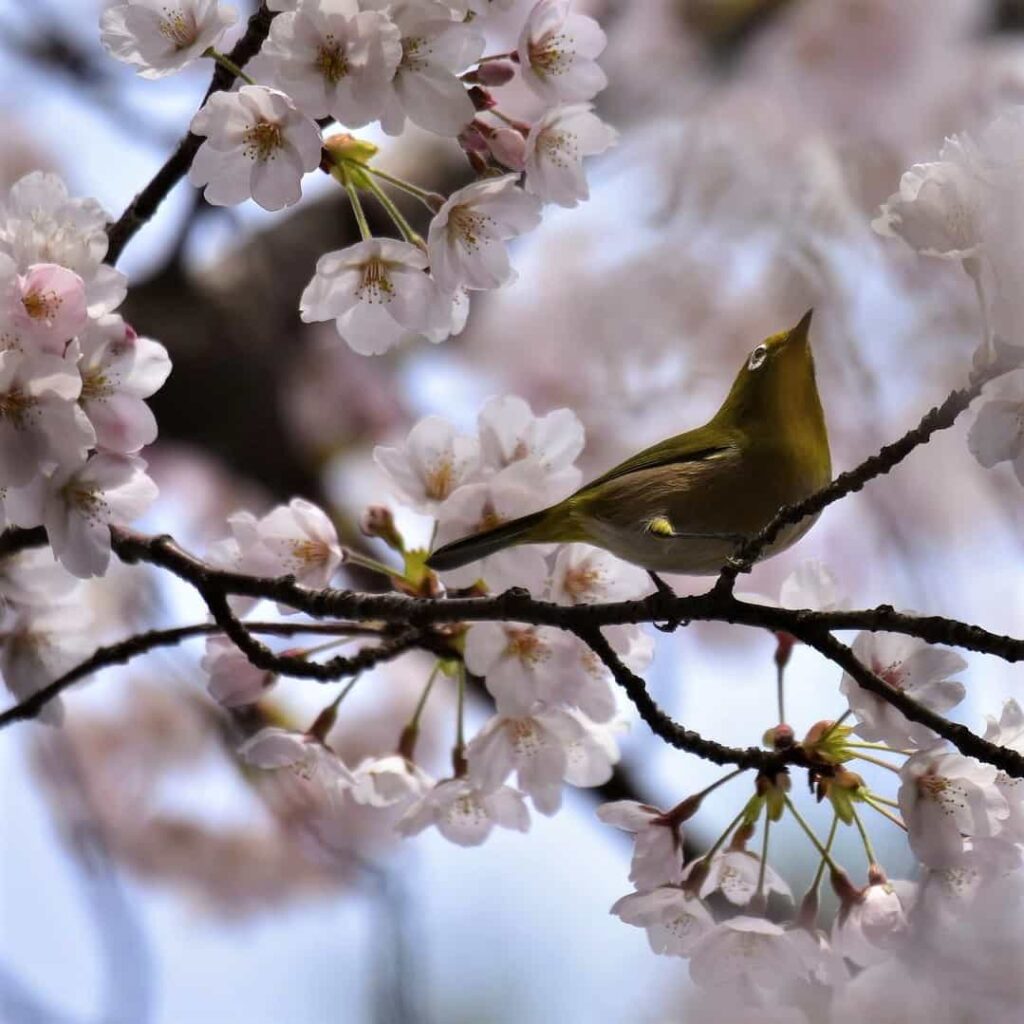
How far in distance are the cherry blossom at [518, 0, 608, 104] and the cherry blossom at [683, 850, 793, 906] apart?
1.80 feet

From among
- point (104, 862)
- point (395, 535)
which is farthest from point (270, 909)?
point (395, 535)

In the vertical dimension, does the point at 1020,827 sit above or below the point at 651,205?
below

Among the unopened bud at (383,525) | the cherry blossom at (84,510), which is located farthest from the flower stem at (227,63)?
the unopened bud at (383,525)

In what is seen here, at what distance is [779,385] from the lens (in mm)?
984

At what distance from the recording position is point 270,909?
318 cm

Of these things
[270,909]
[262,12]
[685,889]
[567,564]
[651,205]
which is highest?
[651,205]

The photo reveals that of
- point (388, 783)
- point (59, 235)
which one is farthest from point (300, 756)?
point (59, 235)

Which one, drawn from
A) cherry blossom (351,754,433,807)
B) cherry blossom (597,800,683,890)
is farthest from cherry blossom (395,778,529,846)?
cherry blossom (597,800,683,890)

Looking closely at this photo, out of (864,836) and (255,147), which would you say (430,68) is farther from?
(864,836)

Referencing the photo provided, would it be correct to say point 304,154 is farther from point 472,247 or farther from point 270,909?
point 270,909

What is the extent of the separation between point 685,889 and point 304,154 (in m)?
0.56

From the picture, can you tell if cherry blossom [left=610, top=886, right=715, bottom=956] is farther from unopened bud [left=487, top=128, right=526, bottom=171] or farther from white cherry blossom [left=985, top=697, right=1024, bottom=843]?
unopened bud [left=487, top=128, right=526, bottom=171]

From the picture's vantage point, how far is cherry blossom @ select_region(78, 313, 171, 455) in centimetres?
85

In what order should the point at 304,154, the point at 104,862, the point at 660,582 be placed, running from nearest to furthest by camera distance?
the point at 304,154 < the point at 660,582 < the point at 104,862
